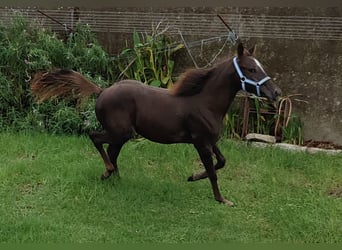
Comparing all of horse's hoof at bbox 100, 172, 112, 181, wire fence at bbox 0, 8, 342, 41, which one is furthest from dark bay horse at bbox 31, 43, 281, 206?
wire fence at bbox 0, 8, 342, 41

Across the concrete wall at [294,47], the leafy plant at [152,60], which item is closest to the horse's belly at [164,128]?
the leafy plant at [152,60]

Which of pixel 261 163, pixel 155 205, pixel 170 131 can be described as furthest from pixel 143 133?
pixel 261 163

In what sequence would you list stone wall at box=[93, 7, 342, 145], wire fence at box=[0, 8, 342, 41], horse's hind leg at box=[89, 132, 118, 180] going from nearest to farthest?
horse's hind leg at box=[89, 132, 118, 180] → stone wall at box=[93, 7, 342, 145] → wire fence at box=[0, 8, 342, 41]

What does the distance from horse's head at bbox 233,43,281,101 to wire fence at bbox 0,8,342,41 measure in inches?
104

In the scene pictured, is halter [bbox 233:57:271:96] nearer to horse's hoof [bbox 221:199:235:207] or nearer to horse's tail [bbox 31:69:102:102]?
horse's hoof [bbox 221:199:235:207]

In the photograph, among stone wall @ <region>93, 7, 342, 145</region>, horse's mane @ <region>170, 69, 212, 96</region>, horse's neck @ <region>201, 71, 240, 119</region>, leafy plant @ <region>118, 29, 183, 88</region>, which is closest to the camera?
horse's neck @ <region>201, 71, 240, 119</region>

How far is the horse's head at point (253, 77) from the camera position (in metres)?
4.50

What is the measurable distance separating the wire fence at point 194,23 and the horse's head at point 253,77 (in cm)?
265

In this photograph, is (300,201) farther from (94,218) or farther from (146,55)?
(146,55)

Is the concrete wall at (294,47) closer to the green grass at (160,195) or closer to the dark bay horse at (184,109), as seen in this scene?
the green grass at (160,195)

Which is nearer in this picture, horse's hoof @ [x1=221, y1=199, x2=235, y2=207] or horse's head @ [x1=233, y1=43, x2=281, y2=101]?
horse's head @ [x1=233, y1=43, x2=281, y2=101]

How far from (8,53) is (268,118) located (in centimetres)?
368

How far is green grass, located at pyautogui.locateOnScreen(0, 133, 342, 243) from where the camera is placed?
427cm

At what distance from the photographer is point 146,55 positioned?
23.8 feet
